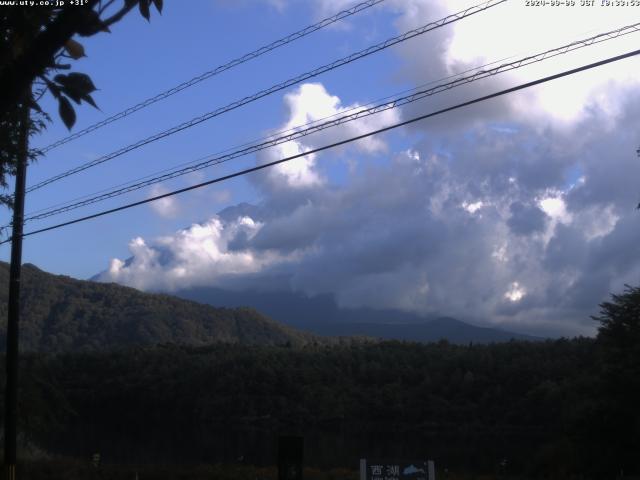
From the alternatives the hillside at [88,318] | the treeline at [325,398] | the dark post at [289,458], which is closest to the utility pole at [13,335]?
the dark post at [289,458]

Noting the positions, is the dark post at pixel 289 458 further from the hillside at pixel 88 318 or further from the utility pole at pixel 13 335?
the hillside at pixel 88 318

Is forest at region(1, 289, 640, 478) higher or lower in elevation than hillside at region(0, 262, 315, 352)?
lower

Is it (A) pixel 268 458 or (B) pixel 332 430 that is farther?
(B) pixel 332 430

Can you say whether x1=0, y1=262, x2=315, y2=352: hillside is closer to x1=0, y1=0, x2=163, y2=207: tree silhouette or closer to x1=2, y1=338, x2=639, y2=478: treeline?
x1=2, y1=338, x2=639, y2=478: treeline

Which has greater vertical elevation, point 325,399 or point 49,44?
point 49,44

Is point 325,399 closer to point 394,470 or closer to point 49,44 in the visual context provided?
point 394,470

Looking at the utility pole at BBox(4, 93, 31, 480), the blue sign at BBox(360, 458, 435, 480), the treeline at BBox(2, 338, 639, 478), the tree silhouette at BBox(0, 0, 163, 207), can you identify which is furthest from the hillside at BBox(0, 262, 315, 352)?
the tree silhouette at BBox(0, 0, 163, 207)

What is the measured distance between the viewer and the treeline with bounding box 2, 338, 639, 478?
70.2 meters

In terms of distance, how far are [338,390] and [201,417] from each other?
1781 centimetres

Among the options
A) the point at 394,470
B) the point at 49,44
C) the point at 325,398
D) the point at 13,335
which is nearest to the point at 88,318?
the point at 325,398

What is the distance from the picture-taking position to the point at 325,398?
99.9 m

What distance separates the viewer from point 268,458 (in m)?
52.9

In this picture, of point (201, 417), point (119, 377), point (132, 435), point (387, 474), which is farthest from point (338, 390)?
point (387, 474)

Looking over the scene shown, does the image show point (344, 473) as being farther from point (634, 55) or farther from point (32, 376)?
point (634, 55)
